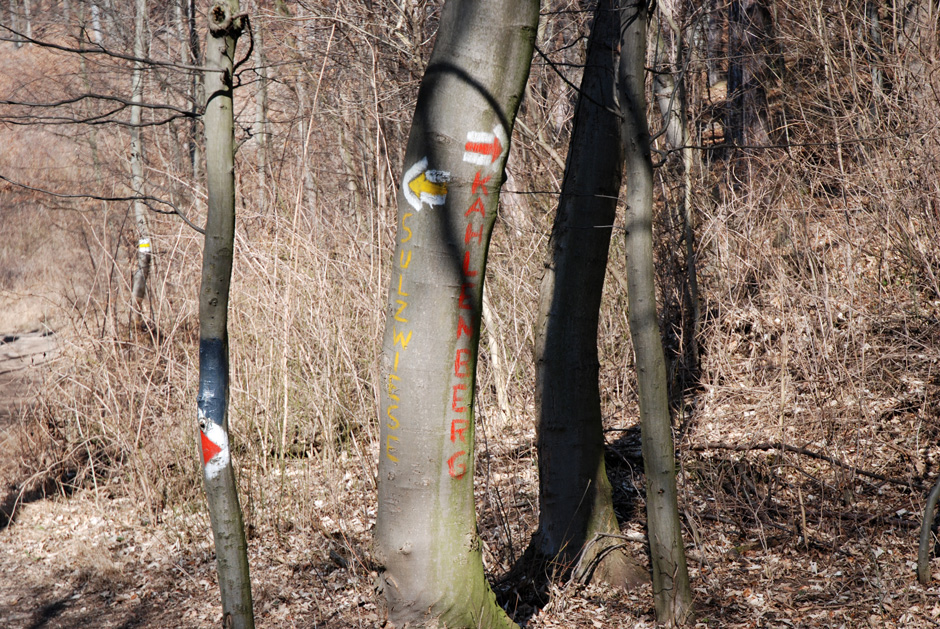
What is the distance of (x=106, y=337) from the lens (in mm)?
5625

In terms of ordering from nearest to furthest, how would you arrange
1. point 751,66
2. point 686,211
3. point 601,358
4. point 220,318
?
point 220,318
point 686,211
point 601,358
point 751,66

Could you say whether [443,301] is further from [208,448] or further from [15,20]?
[15,20]

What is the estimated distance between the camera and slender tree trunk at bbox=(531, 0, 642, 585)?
3533 millimetres

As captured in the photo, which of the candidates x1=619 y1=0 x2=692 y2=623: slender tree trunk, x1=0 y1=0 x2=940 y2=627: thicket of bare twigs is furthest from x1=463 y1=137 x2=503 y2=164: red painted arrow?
x1=0 y1=0 x2=940 y2=627: thicket of bare twigs

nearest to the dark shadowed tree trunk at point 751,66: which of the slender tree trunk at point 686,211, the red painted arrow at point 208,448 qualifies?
the slender tree trunk at point 686,211

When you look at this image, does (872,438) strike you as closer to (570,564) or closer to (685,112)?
(570,564)

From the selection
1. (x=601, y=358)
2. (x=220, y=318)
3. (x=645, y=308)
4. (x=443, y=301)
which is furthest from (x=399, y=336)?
(x=601, y=358)

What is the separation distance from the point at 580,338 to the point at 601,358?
130 inches

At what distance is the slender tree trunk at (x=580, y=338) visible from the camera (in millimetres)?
3533

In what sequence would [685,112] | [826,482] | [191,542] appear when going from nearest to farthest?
[826,482] < [191,542] < [685,112]

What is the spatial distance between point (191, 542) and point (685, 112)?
5743mm

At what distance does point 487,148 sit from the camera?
94.3 inches

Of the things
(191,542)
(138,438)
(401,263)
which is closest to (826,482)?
(401,263)

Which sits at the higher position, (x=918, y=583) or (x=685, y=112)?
(x=685, y=112)
